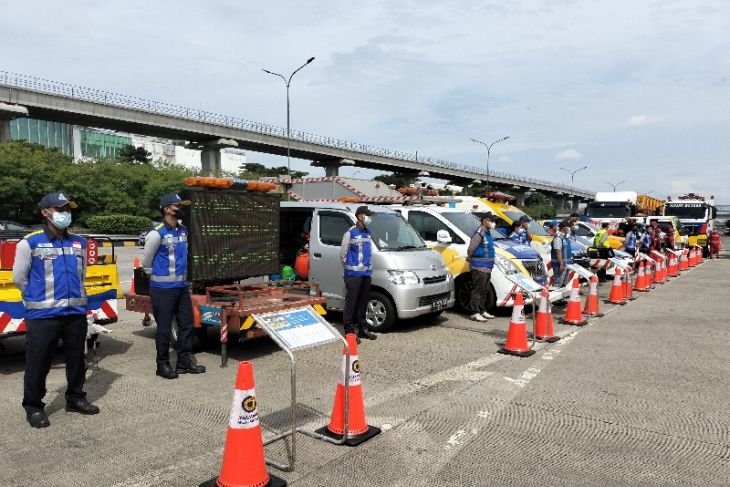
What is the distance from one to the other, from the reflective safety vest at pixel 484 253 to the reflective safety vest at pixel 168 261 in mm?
4872

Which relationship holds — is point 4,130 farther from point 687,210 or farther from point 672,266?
point 687,210

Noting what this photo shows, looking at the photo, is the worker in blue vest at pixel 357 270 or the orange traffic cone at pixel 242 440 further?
the worker in blue vest at pixel 357 270

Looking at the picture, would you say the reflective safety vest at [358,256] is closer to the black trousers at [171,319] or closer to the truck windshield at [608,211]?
the black trousers at [171,319]

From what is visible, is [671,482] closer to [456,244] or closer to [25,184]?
[456,244]

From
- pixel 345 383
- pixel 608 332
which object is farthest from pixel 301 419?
pixel 608 332

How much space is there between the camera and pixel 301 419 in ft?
16.8

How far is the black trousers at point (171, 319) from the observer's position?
20.7 feet

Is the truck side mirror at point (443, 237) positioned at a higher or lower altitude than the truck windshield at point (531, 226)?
lower

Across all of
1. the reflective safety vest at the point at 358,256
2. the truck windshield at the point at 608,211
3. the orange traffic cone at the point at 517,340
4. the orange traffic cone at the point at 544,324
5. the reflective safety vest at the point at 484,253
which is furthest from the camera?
the truck windshield at the point at 608,211

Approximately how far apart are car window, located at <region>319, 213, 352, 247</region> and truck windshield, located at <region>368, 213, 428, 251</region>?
42 cm

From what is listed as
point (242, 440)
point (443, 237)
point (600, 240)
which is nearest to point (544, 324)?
point (443, 237)

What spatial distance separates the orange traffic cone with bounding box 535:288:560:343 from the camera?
8320 mm

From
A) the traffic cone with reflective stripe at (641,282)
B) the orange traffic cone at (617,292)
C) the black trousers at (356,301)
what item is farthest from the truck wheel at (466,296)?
the traffic cone with reflective stripe at (641,282)

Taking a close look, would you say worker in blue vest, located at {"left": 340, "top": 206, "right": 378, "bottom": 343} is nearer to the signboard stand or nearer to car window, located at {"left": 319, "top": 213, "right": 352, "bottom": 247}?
car window, located at {"left": 319, "top": 213, "right": 352, "bottom": 247}
